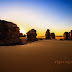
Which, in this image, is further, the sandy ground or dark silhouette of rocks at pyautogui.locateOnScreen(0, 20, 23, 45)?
dark silhouette of rocks at pyautogui.locateOnScreen(0, 20, 23, 45)

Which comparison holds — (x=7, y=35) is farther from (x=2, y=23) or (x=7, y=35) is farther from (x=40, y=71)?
(x=40, y=71)

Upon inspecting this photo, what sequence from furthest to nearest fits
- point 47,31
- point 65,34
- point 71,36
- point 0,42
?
point 47,31
point 65,34
point 71,36
point 0,42

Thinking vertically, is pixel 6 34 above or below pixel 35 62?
above

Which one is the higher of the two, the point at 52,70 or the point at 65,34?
the point at 65,34

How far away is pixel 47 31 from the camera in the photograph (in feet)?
90.7

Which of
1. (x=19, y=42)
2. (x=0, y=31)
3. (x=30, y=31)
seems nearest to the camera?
(x=0, y=31)

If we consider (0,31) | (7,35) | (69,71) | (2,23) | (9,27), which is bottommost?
→ (69,71)

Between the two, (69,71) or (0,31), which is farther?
(0,31)

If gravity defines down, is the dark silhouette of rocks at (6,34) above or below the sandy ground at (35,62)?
above

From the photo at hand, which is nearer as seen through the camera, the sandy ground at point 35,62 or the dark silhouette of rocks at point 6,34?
the sandy ground at point 35,62

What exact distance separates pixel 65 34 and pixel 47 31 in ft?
28.9

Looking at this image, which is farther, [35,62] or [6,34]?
[6,34]

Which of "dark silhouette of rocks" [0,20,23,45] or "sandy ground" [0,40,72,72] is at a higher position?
"dark silhouette of rocks" [0,20,23,45]

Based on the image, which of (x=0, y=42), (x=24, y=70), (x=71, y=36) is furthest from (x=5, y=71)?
(x=71, y=36)
